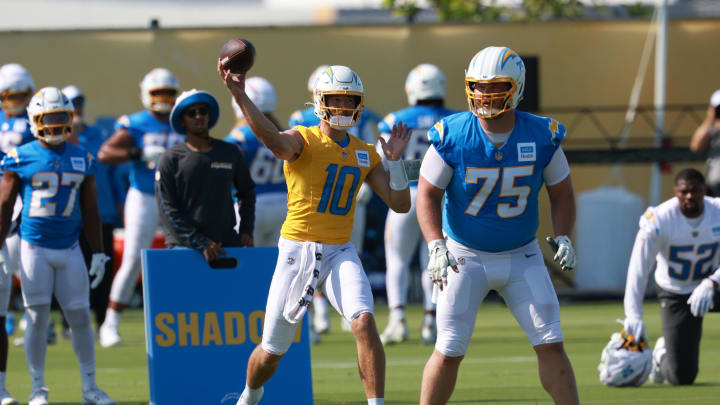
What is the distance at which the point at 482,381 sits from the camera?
8766 millimetres

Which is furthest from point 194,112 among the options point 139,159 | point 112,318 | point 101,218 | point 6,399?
point 101,218

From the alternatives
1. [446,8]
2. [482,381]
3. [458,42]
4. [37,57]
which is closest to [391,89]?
[458,42]

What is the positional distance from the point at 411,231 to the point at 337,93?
14.3 ft

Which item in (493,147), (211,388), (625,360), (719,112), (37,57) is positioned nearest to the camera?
(493,147)

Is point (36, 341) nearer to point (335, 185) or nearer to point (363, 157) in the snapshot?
point (335, 185)

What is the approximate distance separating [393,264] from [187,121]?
3.29m

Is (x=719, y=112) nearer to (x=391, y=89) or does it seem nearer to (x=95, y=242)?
(x=391, y=89)

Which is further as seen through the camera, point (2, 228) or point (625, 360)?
point (625, 360)

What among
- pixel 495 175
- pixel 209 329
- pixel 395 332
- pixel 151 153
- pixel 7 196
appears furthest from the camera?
pixel 395 332

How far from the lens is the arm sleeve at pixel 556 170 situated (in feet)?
20.2

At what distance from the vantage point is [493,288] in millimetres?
6246

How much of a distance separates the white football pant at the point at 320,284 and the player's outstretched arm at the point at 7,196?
1982 mm

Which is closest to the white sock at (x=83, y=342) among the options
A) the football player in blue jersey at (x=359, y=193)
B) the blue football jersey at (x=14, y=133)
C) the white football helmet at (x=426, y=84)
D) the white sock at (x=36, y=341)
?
the white sock at (x=36, y=341)

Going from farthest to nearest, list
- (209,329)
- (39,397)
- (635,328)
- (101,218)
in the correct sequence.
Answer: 1. (101,218)
2. (635,328)
3. (39,397)
4. (209,329)
